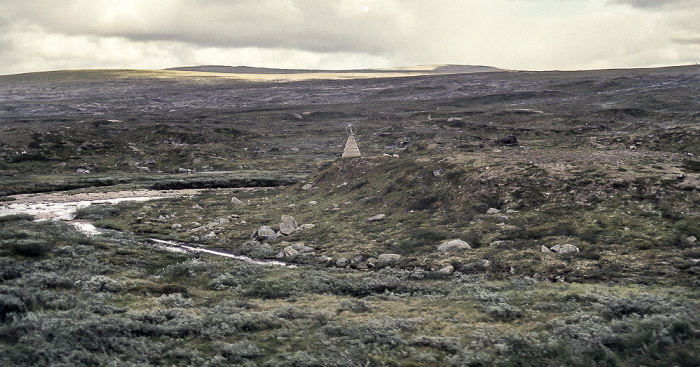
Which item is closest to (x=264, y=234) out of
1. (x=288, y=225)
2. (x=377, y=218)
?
(x=288, y=225)

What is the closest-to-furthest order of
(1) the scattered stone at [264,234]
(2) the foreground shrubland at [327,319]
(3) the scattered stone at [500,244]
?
1. (2) the foreground shrubland at [327,319]
2. (3) the scattered stone at [500,244]
3. (1) the scattered stone at [264,234]

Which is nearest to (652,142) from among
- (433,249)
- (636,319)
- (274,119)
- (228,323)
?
(433,249)

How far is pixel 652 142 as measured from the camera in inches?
2023

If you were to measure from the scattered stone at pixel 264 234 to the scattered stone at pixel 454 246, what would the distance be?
36.5 feet

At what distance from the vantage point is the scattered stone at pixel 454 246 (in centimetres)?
2241

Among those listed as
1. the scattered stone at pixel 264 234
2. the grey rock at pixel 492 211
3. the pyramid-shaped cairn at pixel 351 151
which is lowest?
the scattered stone at pixel 264 234

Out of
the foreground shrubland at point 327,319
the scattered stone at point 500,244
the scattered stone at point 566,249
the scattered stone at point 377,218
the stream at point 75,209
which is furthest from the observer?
the scattered stone at point 377,218

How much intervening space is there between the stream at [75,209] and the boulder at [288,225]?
4.26 meters

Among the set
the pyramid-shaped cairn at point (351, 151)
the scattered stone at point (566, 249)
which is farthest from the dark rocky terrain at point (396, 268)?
the pyramid-shaped cairn at point (351, 151)

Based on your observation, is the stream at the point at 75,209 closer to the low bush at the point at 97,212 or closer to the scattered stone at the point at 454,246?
the low bush at the point at 97,212

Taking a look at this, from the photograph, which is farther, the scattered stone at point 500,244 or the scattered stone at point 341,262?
the scattered stone at point 341,262

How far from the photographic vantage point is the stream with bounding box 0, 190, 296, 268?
27.3 metres

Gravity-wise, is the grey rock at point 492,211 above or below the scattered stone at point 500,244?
above

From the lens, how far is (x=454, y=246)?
22609 millimetres
